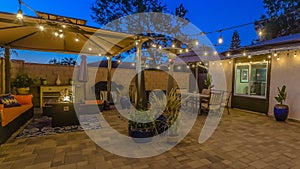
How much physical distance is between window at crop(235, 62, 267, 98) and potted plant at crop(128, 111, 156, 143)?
16.7 ft

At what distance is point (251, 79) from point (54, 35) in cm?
702

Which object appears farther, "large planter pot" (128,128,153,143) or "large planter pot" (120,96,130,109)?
"large planter pot" (120,96,130,109)

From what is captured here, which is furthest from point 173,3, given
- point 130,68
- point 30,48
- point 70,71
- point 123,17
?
point 30,48

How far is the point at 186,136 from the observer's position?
3.69m

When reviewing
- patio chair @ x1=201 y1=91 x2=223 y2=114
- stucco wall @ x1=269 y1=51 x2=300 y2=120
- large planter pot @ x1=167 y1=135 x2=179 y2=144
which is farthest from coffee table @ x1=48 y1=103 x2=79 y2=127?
stucco wall @ x1=269 y1=51 x2=300 y2=120

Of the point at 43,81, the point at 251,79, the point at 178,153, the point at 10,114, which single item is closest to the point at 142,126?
the point at 178,153

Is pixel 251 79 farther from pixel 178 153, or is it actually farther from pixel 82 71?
pixel 82 71

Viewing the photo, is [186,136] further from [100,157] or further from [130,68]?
[130,68]

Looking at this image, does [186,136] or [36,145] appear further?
[186,136]

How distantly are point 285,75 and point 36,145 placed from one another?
22.9 feet

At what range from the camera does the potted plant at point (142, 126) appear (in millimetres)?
3244

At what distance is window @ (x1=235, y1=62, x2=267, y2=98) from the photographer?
641cm

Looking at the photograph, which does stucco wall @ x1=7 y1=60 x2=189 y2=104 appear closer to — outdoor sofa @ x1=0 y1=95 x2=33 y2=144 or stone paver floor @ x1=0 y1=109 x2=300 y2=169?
outdoor sofa @ x1=0 y1=95 x2=33 y2=144

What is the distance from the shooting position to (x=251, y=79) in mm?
6785
